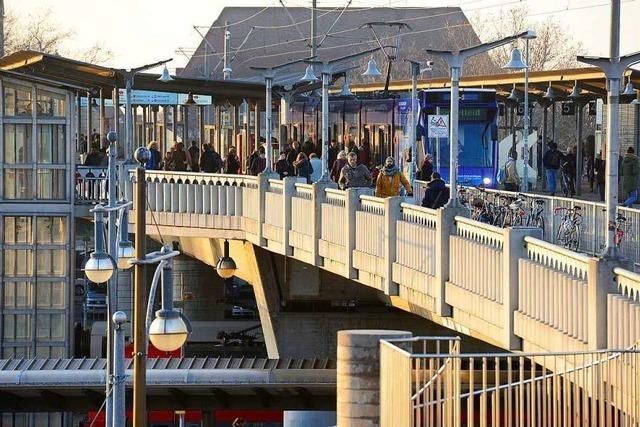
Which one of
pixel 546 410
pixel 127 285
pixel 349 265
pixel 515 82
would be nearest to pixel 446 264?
pixel 349 265

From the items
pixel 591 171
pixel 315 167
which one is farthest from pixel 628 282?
pixel 591 171

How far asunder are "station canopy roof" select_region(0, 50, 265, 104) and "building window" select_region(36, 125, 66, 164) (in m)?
1.15

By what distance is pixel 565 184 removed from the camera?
181 feet

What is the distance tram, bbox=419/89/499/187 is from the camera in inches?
2085

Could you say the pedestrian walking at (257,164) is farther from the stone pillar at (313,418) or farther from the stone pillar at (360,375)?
the stone pillar at (360,375)

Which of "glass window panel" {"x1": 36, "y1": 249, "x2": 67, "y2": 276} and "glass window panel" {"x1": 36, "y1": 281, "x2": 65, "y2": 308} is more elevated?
"glass window panel" {"x1": 36, "y1": 249, "x2": 67, "y2": 276}

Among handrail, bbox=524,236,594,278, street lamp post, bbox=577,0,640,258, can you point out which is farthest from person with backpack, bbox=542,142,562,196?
street lamp post, bbox=577,0,640,258

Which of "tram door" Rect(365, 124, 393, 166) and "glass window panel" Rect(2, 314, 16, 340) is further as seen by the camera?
"tram door" Rect(365, 124, 393, 166)

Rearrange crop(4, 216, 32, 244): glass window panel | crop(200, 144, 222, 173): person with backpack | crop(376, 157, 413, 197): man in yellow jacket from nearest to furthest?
crop(376, 157, 413, 197): man in yellow jacket, crop(4, 216, 32, 244): glass window panel, crop(200, 144, 222, 173): person with backpack

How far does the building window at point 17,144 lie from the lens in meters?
48.0

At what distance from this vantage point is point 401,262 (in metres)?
31.1

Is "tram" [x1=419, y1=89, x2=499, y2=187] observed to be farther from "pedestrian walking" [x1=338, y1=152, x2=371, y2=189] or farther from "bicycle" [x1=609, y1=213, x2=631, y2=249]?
"bicycle" [x1=609, y1=213, x2=631, y2=249]

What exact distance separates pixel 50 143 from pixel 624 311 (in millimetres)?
30919

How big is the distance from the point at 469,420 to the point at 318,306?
3129 cm
